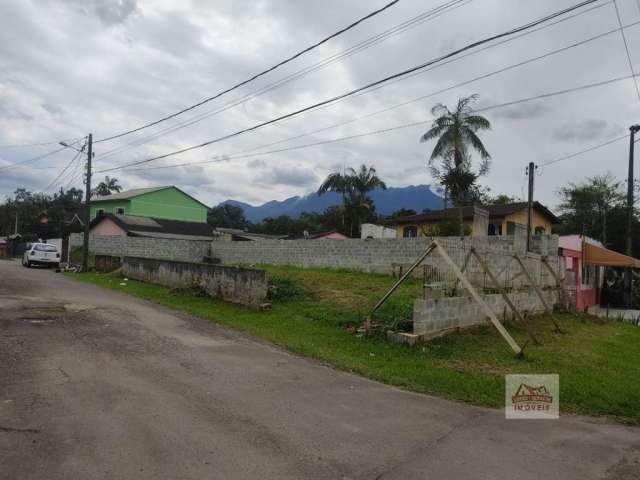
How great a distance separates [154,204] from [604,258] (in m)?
42.3

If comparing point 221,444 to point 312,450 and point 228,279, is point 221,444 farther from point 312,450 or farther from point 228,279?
point 228,279

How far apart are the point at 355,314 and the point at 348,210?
38.2 metres

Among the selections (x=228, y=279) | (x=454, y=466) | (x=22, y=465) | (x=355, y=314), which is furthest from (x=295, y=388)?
(x=228, y=279)

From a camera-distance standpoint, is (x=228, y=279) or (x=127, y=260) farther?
(x=127, y=260)

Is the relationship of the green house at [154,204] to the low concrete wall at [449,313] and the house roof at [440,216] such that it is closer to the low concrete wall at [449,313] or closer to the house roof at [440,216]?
the house roof at [440,216]

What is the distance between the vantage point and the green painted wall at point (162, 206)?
1877 inches

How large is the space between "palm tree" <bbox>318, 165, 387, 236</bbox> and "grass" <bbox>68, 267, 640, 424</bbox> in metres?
33.3

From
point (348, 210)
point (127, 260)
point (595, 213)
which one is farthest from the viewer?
point (348, 210)

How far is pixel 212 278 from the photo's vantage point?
14.5 meters

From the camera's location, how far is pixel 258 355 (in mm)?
7863

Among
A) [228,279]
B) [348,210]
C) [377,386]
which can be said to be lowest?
[377,386]

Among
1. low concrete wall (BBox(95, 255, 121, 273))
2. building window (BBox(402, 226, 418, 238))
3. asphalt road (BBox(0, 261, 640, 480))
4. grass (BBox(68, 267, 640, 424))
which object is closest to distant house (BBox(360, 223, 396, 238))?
building window (BBox(402, 226, 418, 238))

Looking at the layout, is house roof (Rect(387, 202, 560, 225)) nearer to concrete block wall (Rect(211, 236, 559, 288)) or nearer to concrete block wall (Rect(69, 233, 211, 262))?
concrete block wall (Rect(211, 236, 559, 288))

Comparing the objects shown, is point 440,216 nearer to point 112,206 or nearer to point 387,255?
point 387,255
